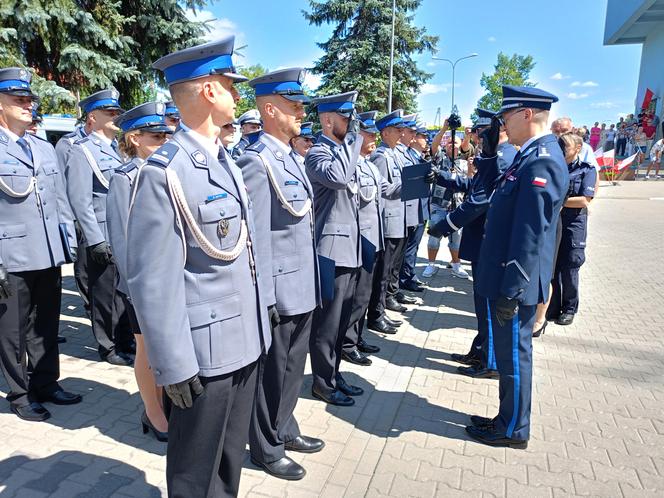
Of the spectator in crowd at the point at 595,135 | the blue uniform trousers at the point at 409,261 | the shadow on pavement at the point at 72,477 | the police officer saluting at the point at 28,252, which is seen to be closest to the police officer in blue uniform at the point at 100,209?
the police officer saluting at the point at 28,252

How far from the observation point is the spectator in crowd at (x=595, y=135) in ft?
89.0

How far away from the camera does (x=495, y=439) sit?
3094 millimetres

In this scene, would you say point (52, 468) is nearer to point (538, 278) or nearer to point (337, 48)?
point (538, 278)

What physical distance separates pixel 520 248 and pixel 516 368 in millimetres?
784

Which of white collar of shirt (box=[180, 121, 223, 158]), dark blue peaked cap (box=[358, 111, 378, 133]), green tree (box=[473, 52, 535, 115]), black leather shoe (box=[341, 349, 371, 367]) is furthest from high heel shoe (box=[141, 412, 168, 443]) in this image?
green tree (box=[473, 52, 535, 115])

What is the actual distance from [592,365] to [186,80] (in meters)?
4.38

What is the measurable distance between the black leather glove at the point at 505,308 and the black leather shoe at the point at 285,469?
1.52 meters

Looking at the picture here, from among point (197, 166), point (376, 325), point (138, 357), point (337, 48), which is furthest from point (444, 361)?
point (337, 48)

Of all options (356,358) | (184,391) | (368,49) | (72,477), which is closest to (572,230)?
(356,358)

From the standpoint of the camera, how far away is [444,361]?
4.51m

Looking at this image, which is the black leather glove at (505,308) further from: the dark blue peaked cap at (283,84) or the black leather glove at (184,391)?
the black leather glove at (184,391)

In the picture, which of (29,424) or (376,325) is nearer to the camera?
(29,424)

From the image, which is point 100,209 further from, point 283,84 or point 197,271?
point 197,271

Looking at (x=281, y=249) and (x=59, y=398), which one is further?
(x=59, y=398)
